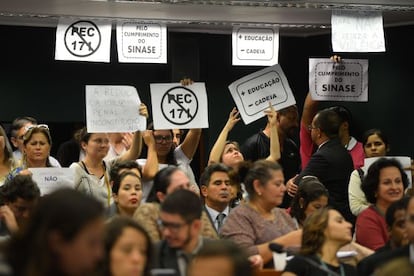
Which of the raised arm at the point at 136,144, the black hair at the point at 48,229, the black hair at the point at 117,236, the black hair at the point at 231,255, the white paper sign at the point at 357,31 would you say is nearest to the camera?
the black hair at the point at 48,229

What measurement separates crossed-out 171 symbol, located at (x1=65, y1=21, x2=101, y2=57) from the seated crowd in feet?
2.70

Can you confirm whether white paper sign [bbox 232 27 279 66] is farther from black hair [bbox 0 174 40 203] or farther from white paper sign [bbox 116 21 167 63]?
black hair [bbox 0 174 40 203]

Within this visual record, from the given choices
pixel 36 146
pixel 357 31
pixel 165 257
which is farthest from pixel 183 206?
pixel 357 31

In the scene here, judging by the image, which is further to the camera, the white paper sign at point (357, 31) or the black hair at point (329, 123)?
the white paper sign at point (357, 31)

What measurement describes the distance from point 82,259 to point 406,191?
5.24m

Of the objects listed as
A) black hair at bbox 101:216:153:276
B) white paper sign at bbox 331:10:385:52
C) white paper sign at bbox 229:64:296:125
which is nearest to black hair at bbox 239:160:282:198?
white paper sign at bbox 229:64:296:125

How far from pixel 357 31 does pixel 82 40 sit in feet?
7.84

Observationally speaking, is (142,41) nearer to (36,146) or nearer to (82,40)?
(82,40)

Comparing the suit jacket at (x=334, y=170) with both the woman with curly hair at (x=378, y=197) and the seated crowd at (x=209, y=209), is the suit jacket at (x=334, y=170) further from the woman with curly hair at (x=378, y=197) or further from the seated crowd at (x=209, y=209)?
the woman with curly hair at (x=378, y=197)

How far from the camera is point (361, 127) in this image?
12.0 m

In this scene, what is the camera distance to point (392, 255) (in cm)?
621

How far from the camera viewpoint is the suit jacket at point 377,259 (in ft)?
20.3

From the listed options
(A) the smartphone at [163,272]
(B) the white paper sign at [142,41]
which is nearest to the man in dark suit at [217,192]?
(B) the white paper sign at [142,41]

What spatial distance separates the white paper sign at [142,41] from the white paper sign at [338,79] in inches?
53.0
